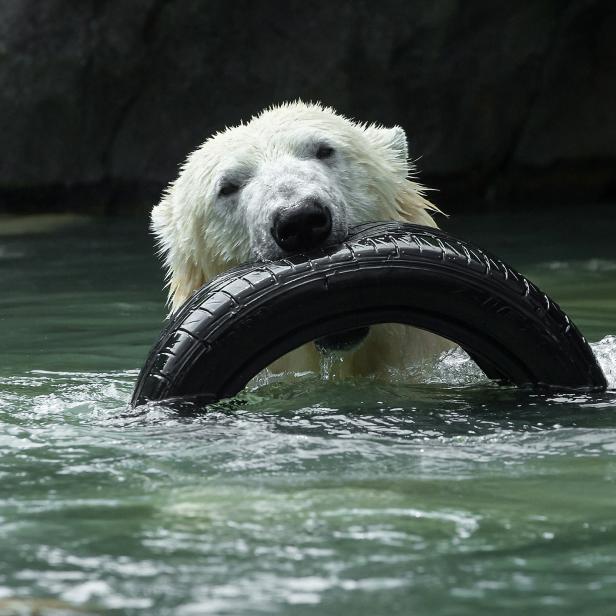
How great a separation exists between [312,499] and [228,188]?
1.81m

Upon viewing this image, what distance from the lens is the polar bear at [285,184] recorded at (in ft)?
13.5

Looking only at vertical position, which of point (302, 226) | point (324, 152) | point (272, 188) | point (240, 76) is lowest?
point (302, 226)

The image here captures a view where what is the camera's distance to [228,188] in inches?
168

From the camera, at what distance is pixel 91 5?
1070cm

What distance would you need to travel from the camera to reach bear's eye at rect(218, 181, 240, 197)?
425 cm

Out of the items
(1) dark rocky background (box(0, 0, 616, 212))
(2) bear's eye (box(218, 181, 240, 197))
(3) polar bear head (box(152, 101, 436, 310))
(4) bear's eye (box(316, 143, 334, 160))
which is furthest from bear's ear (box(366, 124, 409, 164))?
(1) dark rocky background (box(0, 0, 616, 212))

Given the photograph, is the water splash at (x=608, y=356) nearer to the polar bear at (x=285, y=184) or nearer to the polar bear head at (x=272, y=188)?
the polar bear at (x=285, y=184)

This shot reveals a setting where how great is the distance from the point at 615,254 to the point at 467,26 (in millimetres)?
3512

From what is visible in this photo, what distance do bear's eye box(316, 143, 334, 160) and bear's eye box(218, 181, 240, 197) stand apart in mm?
293

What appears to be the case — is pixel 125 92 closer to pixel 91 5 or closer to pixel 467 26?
pixel 91 5

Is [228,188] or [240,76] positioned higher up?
[240,76]

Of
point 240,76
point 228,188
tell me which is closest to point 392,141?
point 228,188

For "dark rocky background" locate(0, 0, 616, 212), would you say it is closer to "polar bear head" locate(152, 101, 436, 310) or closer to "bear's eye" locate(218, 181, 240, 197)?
"polar bear head" locate(152, 101, 436, 310)

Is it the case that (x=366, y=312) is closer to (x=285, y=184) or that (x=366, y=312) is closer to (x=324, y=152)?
(x=285, y=184)
